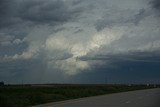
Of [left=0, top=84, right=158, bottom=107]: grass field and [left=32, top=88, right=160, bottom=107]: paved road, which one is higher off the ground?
[left=0, top=84, right=158, bottom=107]: grass field

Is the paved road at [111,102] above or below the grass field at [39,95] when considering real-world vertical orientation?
below

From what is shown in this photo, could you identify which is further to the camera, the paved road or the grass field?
the grass field

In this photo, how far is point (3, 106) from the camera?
93.7 ft

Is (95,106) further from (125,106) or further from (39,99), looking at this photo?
(39,99)

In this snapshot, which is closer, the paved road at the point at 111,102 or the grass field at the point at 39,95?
the paved road at the point at 111,102

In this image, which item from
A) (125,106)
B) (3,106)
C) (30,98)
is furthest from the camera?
(30,98)

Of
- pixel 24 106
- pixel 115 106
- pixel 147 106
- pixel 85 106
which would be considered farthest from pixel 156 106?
pixel 24 106

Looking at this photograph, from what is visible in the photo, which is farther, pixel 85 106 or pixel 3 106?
pixel 3 106

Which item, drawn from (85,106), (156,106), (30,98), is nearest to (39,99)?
Result: (30,98)

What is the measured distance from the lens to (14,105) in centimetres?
2942

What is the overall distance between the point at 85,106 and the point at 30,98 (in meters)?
11.6

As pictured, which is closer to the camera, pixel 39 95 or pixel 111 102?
pixel 111 102

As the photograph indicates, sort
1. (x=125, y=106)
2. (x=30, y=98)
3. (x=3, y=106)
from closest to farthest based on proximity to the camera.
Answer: (x=125, y=106)
(x=3, y=106)
(x=30, y=98)

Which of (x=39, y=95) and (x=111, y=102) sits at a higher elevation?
(x=39, y=95)
